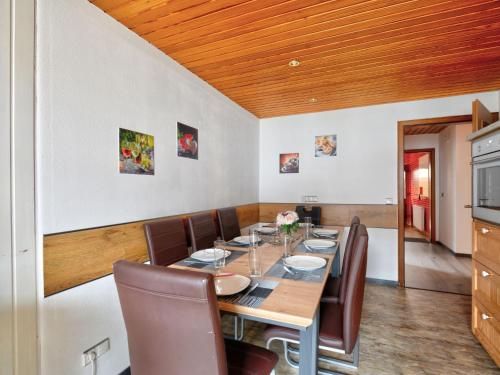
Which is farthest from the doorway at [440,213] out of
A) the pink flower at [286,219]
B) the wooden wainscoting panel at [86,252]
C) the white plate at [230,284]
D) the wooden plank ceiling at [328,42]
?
the wooden wainscoting panel at [86,252]

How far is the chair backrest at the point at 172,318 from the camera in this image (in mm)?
723

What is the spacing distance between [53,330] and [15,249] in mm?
461

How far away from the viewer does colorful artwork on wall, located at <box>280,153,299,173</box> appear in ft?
Answer: 11.8

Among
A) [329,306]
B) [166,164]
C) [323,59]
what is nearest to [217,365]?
[329,306]

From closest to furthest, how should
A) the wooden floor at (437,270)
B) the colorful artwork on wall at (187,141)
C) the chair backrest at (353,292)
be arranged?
the chair backrest at (353,292) < the colorful artwork on wall at (187,141) < the wooden floor at (437,270)

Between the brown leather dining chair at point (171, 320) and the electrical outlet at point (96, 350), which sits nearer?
the brown leather dining chair at point (171, 320)

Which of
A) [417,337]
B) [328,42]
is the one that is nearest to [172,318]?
[328,42]

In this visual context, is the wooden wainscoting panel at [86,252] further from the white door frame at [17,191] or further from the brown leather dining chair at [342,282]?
the brown leather dining chair at [342,282]

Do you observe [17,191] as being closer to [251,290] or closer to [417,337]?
[251,290]

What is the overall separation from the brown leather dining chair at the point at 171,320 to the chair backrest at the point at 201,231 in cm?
104

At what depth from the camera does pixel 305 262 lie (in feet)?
4.62

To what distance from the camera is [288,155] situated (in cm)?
366

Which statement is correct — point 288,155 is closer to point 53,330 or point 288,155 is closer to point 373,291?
point 373,291

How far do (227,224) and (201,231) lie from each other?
1.67ft
